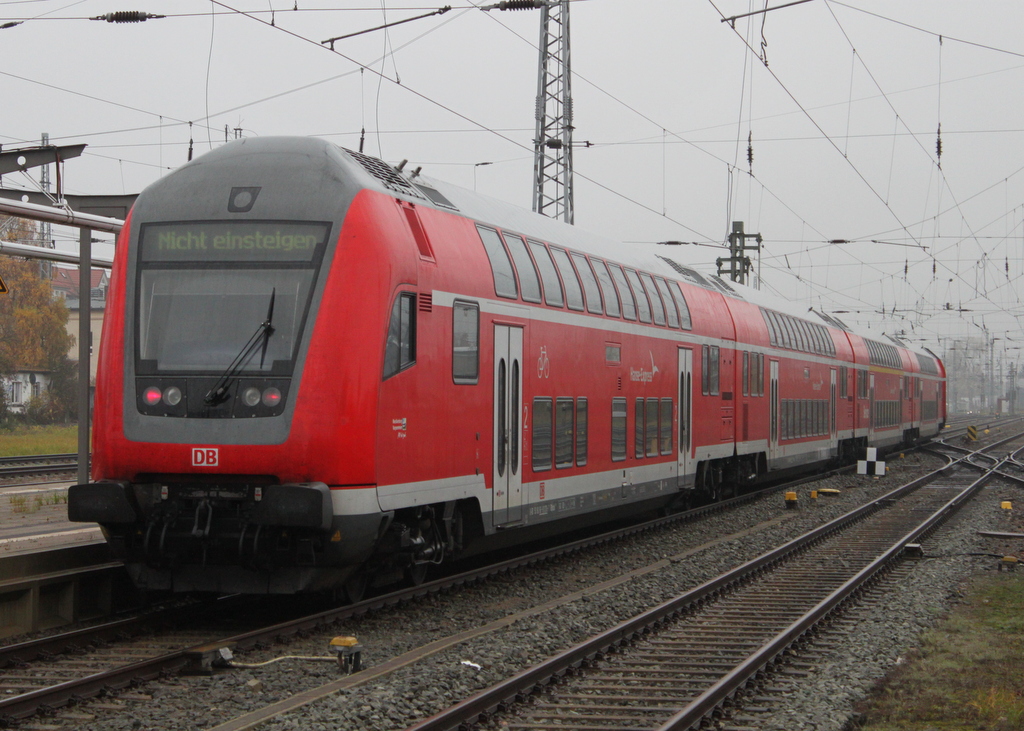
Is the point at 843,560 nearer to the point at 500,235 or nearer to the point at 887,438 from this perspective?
the point at 500,235

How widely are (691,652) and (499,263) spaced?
4.56 metres

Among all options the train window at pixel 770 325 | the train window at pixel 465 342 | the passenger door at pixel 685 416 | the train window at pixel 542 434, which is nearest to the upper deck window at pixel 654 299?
the passenger door at pixel 685 416

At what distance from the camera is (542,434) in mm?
12672

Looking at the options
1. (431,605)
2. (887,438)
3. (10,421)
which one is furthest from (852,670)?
(10,421)

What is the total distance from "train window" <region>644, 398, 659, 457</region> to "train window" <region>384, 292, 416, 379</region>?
22.5ft

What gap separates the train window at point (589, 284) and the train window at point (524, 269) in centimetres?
146

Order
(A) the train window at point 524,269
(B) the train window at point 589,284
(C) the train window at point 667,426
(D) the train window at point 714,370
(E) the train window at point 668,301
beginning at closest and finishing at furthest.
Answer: (A) the train window at point 524,269 → (B) the train window at point 589,284 → (C) the train window at point 667,426 → (E) the train window at point 668,301 → (D) the train window at point 714,370

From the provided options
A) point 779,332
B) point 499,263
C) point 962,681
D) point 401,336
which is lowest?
point 962,681

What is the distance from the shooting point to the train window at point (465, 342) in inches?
422

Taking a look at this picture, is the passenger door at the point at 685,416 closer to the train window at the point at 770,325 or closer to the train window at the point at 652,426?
the train window at the point at 652,426

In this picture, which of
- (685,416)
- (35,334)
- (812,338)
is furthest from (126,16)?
(35,334)

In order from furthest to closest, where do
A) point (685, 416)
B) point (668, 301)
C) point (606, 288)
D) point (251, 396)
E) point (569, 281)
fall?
point (685, 416), point (668, 301), point (606, 288), point (569, 281), point (251, 396)

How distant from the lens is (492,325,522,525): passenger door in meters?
11.6

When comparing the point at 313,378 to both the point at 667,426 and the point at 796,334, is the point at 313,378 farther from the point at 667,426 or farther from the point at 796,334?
the point at 796,334
